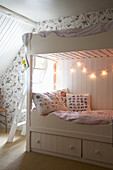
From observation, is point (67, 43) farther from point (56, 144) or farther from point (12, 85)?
point (12, 85)

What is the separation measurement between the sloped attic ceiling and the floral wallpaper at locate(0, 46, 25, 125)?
119 mm

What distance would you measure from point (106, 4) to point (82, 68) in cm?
116

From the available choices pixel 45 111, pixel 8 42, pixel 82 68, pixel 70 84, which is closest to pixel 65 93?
pixel 70 84

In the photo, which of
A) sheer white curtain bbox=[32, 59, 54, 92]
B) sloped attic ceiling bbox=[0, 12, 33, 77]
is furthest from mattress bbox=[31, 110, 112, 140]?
sloped attic ceiling bbox=[0, 12, 33, 77]

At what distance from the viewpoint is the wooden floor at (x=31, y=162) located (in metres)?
2.59

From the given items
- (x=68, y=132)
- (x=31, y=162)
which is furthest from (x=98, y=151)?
(x=31, y=162)

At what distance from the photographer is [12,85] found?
4645mm

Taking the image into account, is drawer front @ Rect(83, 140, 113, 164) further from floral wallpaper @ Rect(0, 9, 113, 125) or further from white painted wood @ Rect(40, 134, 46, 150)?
floral wallpaper @ Rect(0, 9, 113, 125)

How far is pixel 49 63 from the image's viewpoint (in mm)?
4129

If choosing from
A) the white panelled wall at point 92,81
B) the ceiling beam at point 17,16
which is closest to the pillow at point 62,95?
the white panelled wall at point 92,81

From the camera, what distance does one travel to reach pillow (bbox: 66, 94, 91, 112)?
11.8 feet

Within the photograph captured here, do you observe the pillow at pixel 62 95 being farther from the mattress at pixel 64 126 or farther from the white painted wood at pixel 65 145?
the white painted wood at pixel 65 145

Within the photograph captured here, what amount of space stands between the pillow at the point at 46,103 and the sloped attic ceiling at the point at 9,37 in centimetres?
145

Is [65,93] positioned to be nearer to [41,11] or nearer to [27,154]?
[27,154]
